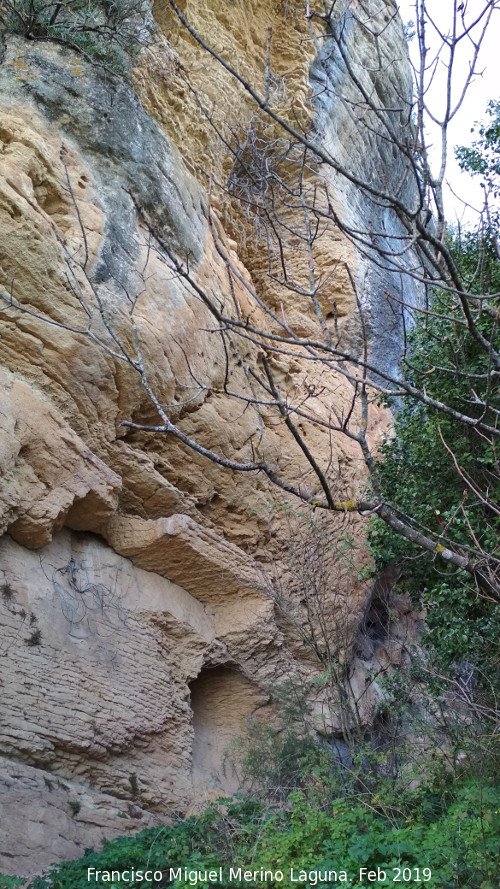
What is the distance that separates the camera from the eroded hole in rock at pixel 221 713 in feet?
25.9

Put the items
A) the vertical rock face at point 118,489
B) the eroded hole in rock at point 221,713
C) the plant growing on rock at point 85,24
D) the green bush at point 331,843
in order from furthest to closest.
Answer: the plant growing on rock at point 85,24
the eroded hole in rock at point 221,713
the vertical rock face at point 118,489
the green bush at point 331,843

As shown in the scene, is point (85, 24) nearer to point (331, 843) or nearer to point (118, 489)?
point (118, 489)

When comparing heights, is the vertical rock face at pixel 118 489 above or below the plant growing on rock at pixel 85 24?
below

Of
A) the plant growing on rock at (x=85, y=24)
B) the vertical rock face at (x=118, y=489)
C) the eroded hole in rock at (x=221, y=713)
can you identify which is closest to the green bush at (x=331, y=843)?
Result: the vertical rock face at (x=118, y=489)

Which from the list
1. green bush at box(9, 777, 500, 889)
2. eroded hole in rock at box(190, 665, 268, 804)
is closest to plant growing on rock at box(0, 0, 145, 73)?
eroded hole in rock at box(190, 665, 268, 804)

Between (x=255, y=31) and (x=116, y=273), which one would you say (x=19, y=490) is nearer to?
(x=116, y=273)

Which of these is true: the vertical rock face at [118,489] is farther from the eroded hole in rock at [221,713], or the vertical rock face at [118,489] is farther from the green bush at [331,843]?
the green bush at [331,843]

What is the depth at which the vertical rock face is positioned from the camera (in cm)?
620

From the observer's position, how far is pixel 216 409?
866 centimetres

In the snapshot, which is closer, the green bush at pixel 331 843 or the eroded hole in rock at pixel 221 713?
the green bush at pixel 331 843

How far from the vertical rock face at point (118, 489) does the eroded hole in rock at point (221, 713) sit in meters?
0.03

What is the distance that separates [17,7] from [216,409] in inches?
203

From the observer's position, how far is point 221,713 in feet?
27.7

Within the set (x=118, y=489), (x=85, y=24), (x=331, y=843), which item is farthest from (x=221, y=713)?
(x=85, y=24)
